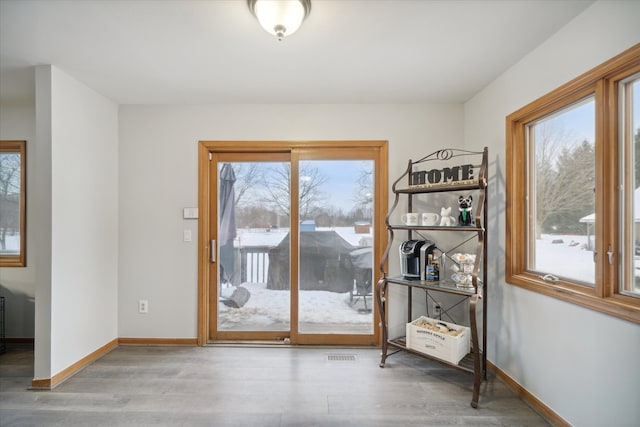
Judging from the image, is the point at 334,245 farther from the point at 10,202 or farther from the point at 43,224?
the point at 10,202

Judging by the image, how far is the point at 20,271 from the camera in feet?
10.2

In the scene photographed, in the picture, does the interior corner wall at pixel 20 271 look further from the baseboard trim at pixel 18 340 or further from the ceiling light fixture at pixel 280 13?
the ceiling light fixture at pixel 280 13

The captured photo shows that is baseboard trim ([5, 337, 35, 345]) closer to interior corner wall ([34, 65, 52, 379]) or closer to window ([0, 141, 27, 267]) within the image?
window ([0, 141, 27, 267])

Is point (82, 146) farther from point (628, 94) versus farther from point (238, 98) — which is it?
point (628, 94)

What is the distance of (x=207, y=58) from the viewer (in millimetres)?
2188

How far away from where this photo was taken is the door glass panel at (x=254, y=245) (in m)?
3.16

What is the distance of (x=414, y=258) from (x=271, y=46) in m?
2.01

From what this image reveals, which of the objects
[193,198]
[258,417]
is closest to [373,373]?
[258,417]

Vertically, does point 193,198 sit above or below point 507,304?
above

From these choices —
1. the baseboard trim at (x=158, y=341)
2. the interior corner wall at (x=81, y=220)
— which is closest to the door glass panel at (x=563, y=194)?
the baseboard trim at (x=158, y=341)

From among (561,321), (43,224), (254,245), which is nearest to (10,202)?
(43,224)

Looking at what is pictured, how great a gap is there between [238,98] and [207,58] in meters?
0.72

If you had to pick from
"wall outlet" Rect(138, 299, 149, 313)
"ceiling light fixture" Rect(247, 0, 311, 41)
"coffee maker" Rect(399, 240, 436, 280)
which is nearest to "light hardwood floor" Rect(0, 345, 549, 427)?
"wall outlet" Rect(138, 299, 149, 313)

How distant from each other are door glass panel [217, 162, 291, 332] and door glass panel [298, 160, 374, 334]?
8.4 inches
